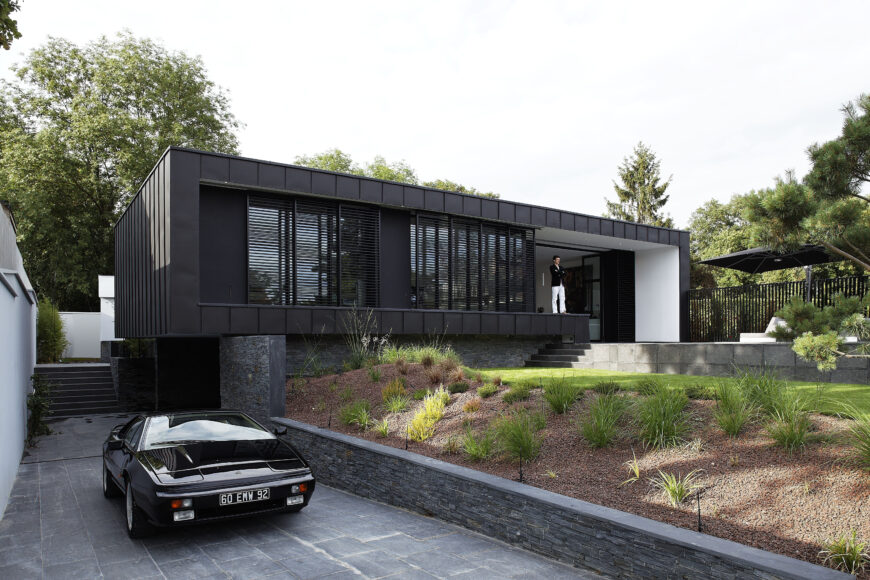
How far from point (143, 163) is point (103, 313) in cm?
700

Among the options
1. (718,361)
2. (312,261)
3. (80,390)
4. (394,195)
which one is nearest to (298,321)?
(312,261)

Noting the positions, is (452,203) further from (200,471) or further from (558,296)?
(200,471)

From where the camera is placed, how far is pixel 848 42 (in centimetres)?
764

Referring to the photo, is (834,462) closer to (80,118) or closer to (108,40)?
(80,118)

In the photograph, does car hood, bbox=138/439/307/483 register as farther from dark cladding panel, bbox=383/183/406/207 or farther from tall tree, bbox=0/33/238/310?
tall tree, bbox=0/33/238/310

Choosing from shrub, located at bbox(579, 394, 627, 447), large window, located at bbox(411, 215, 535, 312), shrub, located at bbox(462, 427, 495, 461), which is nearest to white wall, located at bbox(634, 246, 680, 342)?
large window, located at bbox(411, 215, 535, 312)

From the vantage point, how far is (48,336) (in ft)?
70.0

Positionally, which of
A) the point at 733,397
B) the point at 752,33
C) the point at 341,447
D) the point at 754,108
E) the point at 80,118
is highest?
the point at 80,118

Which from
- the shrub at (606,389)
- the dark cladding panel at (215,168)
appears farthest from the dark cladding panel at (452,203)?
the shrub at (606,389)

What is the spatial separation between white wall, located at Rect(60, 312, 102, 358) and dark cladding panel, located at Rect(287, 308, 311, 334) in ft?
61.5

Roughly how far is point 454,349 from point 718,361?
622 cm

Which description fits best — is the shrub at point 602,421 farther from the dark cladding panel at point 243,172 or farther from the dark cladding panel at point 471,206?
the dark cladding panel at point 471,206

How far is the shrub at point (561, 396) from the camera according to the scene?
260 inches

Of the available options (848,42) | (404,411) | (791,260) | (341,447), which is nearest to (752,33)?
(848,42)
